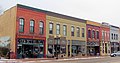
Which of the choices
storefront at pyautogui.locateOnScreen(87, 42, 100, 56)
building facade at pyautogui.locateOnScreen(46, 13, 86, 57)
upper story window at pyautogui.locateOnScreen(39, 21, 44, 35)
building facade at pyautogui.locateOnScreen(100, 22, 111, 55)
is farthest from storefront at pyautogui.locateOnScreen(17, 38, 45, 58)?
building facade at pyautogui.locateOnScreen(100, 22, 111, 55)

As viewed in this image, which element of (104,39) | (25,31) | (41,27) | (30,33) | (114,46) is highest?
(41,27)

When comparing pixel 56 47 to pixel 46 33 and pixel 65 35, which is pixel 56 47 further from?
pixel 46 33

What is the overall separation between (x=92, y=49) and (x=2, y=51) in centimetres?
2528

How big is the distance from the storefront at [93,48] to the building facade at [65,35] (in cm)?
248

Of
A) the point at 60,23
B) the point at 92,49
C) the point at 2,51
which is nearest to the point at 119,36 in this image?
the point at 92,49

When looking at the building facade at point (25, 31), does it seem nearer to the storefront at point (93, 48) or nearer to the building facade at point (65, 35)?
the building facade at point (65, 35)

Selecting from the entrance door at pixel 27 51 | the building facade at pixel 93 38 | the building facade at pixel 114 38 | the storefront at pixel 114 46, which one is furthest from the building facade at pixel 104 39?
the entrance door at pixel 27 51

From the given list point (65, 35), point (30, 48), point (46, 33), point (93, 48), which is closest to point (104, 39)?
point (93, 48)

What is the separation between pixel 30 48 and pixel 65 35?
10256mm

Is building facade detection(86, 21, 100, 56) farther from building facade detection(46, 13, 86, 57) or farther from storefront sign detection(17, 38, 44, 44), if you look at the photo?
storefront sign detection(17, 38, 44, 44)

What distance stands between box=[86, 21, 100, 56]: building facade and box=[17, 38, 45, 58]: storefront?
16.8 metres

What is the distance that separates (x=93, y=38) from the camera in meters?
59.0

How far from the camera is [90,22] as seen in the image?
57.9m

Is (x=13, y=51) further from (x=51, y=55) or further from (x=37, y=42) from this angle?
(x=51, y=55)
